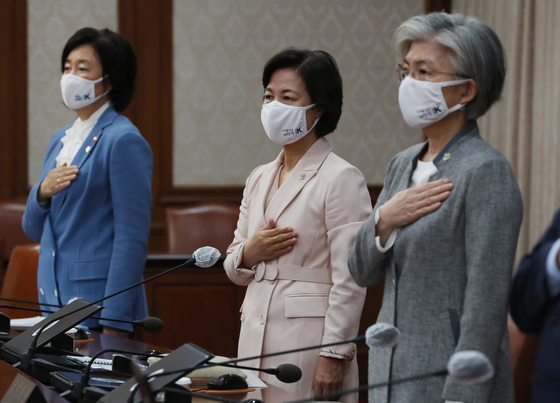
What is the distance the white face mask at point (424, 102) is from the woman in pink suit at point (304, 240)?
0.42 metres

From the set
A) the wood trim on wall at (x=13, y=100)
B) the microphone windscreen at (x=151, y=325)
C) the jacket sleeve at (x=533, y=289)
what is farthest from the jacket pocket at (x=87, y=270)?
the wood trim on wall at (x=13, y=100)

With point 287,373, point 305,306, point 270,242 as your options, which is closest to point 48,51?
point 270,242

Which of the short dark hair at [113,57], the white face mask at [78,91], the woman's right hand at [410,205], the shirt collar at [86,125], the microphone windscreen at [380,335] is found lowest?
the microphone windscreen at [380,335]

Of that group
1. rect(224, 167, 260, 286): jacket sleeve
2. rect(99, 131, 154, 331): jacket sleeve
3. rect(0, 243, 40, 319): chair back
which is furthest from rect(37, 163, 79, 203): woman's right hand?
rect(224, 167, 260, 286): jacket sleeve

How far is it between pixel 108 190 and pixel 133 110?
9.07 ft

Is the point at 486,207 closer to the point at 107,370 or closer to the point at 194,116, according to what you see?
the point at 107,370

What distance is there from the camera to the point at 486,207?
135 cm

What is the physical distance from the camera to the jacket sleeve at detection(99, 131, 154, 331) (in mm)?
2199

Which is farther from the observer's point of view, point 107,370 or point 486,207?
point 107,370

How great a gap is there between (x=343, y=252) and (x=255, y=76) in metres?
3.42

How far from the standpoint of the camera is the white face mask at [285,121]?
1.97 meters

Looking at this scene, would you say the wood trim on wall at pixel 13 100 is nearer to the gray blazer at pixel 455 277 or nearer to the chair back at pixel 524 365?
the gray blazer at pixel 455 277

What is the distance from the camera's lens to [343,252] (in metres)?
1.84

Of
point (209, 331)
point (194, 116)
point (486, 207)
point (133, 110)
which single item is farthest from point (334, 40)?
point (486, 207)
